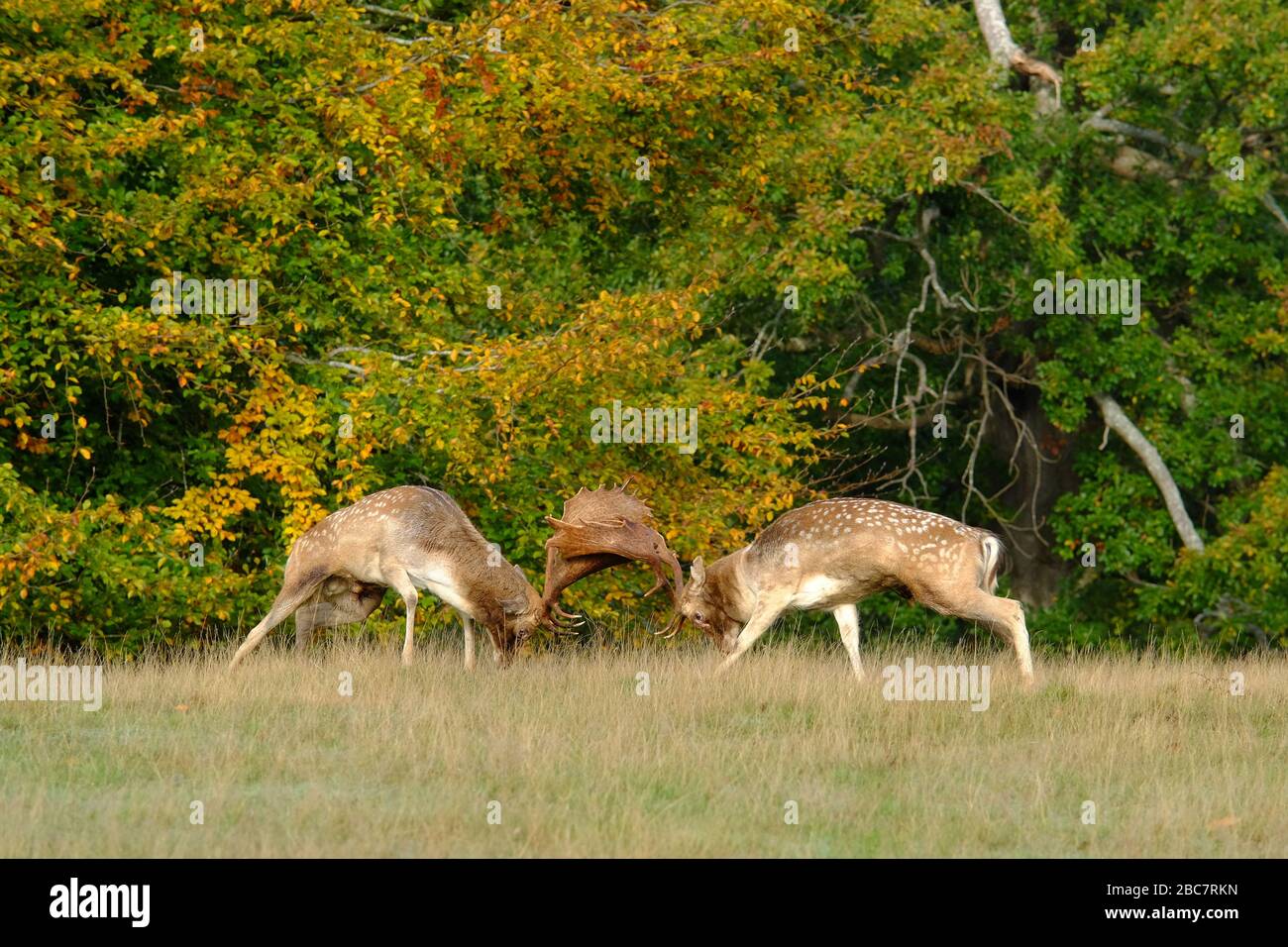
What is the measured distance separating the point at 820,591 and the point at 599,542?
4.57ft

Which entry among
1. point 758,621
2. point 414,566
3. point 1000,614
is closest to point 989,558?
point 1000,614

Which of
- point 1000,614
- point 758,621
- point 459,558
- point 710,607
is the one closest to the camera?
point 1000,614

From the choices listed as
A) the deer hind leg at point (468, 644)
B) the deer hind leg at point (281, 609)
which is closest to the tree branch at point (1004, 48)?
the deer hind leg at point (468, 644)

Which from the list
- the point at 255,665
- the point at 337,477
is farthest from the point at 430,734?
the point at 337,477

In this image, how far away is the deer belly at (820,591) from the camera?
11.5m

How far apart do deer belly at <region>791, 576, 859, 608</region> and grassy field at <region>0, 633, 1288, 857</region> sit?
15.6 inches

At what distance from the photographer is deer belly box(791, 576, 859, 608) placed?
1146 centimetres

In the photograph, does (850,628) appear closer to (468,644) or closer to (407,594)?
(468,644)

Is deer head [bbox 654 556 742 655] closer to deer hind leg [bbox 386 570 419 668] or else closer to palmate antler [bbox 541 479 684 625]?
palmate antler [bbox 541 479 684 625]

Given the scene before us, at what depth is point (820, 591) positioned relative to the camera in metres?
11.5

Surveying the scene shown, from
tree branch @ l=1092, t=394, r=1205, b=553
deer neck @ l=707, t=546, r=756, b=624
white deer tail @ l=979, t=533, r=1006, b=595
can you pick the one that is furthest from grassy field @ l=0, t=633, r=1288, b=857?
tree branch @ l=1092, t=394, r=1205, b=553

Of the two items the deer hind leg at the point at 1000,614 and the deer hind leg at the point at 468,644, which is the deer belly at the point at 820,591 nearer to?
the deer hind leg at the point at 1000,614
